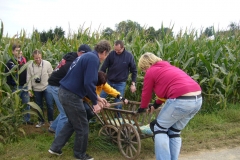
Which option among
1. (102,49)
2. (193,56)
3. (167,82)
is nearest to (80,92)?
(102,49)

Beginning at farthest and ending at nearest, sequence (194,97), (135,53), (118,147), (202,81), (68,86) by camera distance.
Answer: (135,53) → (202,81) → (118,147) → (68,86) → (194,97)

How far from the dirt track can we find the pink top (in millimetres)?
1483

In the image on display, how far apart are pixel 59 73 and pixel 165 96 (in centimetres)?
199

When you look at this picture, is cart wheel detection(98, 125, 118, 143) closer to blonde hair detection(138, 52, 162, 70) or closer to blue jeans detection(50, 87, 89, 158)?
blue jeans detection(50, 87, 89, 158)

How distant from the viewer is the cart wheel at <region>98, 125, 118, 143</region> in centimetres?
466

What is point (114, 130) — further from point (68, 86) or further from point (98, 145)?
point (68, 86)

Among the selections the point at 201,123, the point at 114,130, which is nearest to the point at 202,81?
the point at 201,123

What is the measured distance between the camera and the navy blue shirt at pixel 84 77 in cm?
383

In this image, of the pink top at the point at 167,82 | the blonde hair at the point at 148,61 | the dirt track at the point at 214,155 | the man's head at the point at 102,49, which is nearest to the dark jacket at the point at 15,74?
the man's head at the point at 102,49

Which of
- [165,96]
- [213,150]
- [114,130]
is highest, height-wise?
[165,96]

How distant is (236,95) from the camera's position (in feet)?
24.4

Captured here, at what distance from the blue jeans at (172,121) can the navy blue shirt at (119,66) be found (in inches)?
93.6

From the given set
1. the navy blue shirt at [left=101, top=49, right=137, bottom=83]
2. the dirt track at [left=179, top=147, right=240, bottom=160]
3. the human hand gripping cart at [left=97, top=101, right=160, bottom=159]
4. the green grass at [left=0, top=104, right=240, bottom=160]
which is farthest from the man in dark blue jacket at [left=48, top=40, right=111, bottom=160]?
the navy blue shirt at [left=101, top=49, right=137, bottom=83]

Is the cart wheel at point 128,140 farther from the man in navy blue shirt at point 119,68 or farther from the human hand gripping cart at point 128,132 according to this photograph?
the man in navy blue shirt at point 119,68
